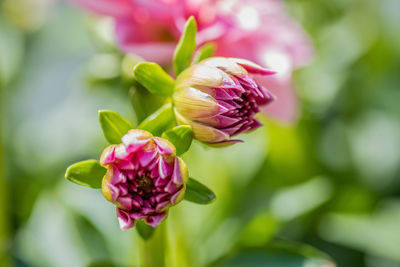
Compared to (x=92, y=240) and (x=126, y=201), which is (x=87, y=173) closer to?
(x=126, y=201)

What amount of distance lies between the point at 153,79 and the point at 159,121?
47 mm

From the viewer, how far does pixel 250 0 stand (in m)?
0.88

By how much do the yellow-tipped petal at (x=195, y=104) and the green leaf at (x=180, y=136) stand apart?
0.05ft

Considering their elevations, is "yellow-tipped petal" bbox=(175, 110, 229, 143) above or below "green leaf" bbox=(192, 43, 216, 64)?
below

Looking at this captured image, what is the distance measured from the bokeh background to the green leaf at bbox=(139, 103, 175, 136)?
24cm

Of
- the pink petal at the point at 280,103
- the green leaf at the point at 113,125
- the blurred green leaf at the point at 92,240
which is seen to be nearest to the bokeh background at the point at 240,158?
the blurred green leaf at the point at 92,240

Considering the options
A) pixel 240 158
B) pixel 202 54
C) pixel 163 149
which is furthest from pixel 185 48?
pixel 240 158

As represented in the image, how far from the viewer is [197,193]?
0.61m

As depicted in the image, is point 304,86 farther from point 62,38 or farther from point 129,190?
point 129,190

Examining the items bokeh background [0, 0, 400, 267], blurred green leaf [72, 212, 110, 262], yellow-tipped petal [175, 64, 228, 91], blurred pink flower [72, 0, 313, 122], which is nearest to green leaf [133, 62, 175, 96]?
yellow-tipped petal [175, 64, 228, 91]

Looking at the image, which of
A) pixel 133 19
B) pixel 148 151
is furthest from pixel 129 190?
pixel 133 19

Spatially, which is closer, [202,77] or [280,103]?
[202,77]

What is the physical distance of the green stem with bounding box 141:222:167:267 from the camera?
0.68 meters

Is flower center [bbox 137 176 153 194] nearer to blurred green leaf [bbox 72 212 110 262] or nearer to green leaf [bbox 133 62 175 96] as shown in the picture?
green leaf [bbox 133 62 175 96]
